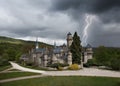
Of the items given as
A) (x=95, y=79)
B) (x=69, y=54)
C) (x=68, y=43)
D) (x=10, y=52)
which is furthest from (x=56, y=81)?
(x=10, y=52)

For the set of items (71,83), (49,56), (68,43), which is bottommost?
(71,83)

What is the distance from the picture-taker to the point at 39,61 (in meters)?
71.7

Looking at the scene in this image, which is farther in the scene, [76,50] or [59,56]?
[59,56]

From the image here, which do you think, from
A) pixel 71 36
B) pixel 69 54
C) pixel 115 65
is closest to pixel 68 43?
pixel 71 36

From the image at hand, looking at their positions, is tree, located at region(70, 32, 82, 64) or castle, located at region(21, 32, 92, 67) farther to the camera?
tree, located at region(70, 32, 82, 64)

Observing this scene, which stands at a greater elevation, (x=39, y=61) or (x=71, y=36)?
(x=71, y=36)

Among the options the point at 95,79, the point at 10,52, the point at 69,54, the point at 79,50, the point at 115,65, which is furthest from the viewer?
the point at 10,52

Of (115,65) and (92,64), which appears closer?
(115,65)

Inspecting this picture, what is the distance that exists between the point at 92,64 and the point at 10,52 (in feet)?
202

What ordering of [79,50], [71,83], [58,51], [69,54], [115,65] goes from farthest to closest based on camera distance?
[58,51] → [79,50] → [69,54] → [115,65] → [71,83]

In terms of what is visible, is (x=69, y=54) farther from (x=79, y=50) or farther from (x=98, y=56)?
(x=98, y=56)

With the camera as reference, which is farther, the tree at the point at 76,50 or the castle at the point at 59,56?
the tree at the point at 76,50

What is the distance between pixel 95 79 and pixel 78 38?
3657 cm

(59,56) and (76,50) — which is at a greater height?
(76,50)
